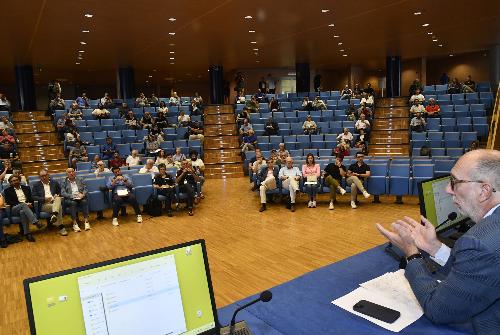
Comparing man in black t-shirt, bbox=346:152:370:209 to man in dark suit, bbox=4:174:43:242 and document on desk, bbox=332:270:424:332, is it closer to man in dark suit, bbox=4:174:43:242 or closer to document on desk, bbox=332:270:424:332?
man in dark suit, bbox=4:174:43:242

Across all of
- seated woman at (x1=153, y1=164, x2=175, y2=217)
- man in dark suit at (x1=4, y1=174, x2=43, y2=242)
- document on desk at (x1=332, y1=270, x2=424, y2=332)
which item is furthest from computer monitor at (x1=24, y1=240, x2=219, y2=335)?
seated woman at (x1=153, y1=164, x2=175, y2=217)

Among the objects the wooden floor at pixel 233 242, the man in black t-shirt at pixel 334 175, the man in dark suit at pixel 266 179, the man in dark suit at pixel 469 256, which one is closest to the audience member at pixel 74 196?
the wooden floor at pixel 233 242

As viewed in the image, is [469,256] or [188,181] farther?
[188,181]

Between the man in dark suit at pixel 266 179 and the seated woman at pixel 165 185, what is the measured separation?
1784 millimetres

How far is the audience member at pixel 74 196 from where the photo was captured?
7.14m

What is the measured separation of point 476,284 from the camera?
135cm

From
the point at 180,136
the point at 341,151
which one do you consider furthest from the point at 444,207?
the point at 180,136

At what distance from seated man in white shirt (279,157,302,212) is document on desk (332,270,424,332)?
5.78 metres

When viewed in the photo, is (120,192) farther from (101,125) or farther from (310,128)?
(310,128)

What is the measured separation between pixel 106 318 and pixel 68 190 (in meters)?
6.46

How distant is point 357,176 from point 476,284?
22.5 feet

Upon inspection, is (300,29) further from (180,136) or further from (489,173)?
(489,173)

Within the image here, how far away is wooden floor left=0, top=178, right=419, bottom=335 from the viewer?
4.49 metres


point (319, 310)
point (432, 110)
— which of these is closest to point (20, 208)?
point (319, 310)
